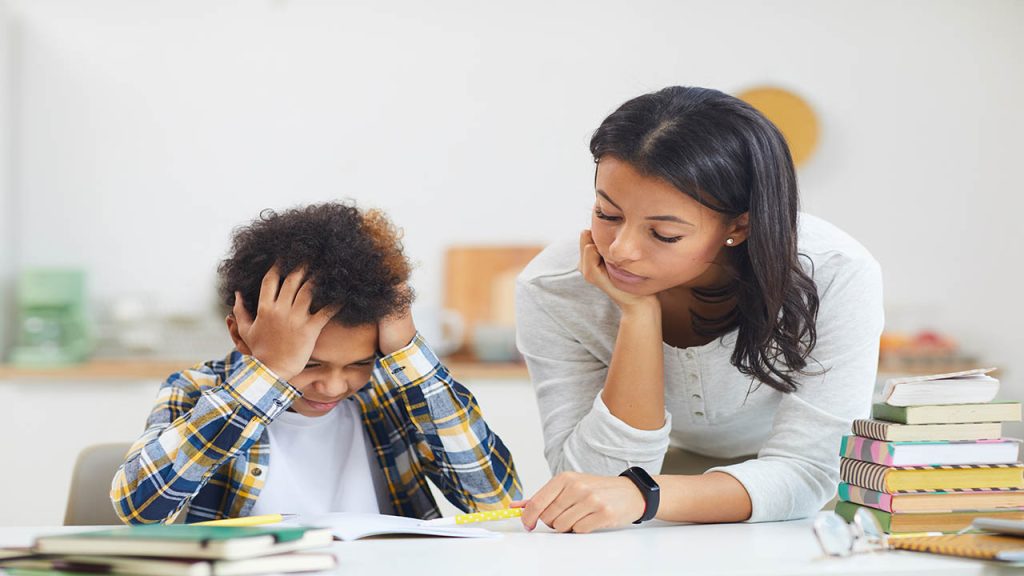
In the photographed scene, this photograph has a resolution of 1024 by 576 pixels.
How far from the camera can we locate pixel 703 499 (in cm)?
123

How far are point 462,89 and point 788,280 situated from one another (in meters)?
2.51

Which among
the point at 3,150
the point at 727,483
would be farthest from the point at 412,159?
the point at 727,483

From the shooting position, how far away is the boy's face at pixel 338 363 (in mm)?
1356

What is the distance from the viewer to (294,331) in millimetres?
1305

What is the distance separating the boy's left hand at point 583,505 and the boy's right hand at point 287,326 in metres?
0.35


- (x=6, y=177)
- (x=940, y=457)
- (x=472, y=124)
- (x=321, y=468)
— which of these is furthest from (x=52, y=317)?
(x=940, y=457)

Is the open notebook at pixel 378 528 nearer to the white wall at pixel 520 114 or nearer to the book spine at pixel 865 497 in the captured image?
the book spine at pixel 865 497

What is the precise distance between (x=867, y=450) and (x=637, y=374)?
1.00 ft

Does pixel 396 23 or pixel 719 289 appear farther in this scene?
pixel 396 23

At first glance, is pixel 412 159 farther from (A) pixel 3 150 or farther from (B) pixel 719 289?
(B) pixel 719 289

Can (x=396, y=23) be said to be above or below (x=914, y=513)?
above

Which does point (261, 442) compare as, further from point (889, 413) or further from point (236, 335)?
point (889, 413)

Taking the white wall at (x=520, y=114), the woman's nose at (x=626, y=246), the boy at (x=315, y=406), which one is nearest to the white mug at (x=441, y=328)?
the white wall at (x=520, y=114)

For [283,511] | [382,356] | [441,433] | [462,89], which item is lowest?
[283,511]
